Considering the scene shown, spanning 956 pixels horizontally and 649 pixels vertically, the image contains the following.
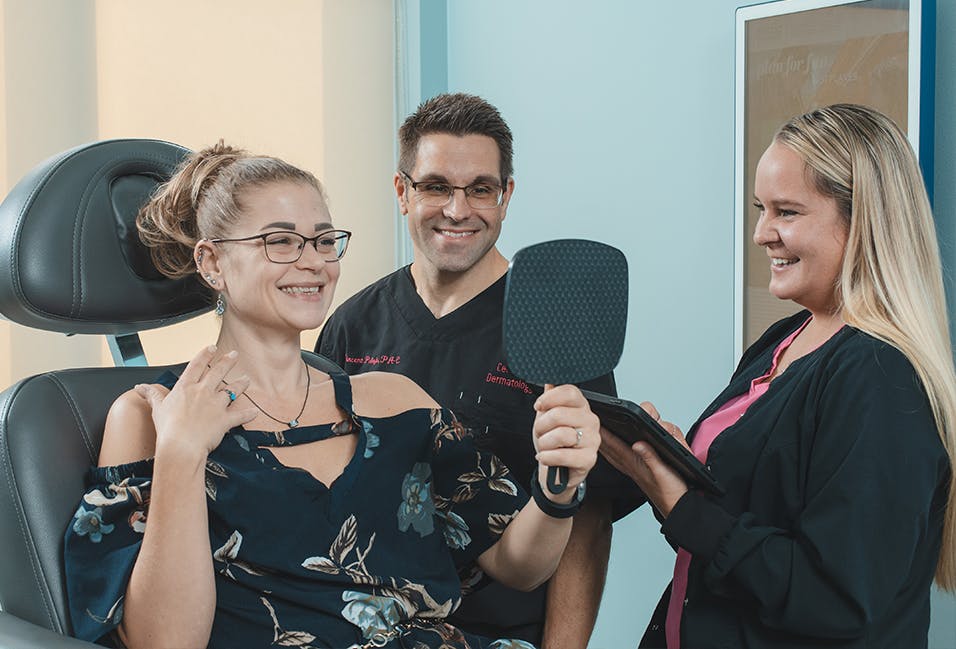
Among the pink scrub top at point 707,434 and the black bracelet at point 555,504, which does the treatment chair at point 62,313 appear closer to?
the black bracelet at point 555,504

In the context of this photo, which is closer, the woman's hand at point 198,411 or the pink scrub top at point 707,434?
the woman's hand at point 198,411

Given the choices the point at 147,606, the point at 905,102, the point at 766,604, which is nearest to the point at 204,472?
the point at 147,606

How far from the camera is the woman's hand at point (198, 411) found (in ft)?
4.24

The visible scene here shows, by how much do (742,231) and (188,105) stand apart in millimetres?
1455

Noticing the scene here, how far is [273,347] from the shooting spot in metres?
1.54

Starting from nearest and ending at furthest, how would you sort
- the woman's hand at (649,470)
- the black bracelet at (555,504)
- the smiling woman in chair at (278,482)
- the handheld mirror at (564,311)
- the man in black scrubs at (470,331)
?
the handheld mirror at (564,311) < the smiling woman in chair at (278,482) < the black bracelet at (555,504) < the woman's hand at (649,470) < the man in black scrubs at (470,331)

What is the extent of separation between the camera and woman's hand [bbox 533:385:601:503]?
4.05ft

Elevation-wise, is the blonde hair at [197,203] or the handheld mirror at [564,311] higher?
the blonde hair at [197,203]

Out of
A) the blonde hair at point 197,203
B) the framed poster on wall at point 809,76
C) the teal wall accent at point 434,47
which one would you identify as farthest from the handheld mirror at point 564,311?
the teal wall accent at point 434,47

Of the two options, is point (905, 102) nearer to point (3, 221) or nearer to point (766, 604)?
point (766, 604)

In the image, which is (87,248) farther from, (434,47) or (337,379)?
(434,47)

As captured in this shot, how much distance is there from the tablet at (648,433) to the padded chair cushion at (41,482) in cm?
69

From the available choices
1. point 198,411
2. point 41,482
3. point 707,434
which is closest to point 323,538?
point 198,411

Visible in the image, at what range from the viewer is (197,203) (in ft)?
5.04
